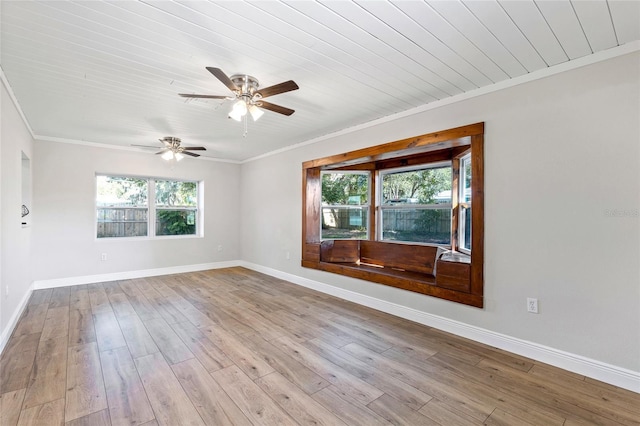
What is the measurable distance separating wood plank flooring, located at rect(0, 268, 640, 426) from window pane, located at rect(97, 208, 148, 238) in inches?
76.2

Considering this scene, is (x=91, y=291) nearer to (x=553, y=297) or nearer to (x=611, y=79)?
(x=553, y=297)

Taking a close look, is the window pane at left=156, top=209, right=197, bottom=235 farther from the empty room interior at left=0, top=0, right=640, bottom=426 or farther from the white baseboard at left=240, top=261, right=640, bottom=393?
the white baseboard at left=240, top=261, right=640, bottom=393

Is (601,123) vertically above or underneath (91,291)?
above

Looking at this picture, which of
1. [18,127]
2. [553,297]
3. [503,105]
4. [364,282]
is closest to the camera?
[553,297]

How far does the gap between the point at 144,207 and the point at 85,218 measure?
941mm

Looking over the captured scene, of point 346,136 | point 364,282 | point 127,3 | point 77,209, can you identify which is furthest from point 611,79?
point 77,209

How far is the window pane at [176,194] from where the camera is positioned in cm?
581

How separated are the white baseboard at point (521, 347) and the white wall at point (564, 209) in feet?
0.15

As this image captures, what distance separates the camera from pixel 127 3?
65.6 inches

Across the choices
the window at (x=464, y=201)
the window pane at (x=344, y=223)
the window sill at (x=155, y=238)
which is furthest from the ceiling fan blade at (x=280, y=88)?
the window sill at (x=155, y=238)

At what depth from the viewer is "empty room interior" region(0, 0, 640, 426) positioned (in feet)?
5.95

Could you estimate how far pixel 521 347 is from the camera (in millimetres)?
2518

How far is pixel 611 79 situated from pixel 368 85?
1.83 metres

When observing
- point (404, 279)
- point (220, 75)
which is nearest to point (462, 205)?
point (404, 279)
